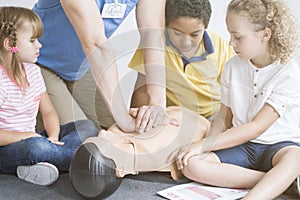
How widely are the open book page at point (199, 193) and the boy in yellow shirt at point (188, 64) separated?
26 cm

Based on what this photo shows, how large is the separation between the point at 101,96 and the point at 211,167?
1.17ft

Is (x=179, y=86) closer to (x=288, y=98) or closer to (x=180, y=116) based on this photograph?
(x=180, y=116)

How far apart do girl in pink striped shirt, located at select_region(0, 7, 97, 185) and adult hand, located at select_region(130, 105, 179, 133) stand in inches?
6.7

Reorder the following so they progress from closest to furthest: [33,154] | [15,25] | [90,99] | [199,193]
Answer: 1. [199,193]
2. [33,154]
3. [15,25]
4. [90,99]

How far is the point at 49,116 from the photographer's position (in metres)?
1.52

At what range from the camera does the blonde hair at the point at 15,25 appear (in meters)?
1.42

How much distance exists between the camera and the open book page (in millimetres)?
1187

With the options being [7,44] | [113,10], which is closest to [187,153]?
[113,10]

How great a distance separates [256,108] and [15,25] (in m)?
→ 0.73

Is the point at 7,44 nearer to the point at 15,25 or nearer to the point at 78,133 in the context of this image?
the point at 15,25

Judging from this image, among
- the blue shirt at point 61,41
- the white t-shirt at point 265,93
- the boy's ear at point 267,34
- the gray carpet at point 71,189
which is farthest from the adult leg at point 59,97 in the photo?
the boy's ear at point 267,34

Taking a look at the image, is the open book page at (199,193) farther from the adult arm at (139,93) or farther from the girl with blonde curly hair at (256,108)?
the adult arm at (139,93)

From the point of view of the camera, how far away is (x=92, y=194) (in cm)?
118

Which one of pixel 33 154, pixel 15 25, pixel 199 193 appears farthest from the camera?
pixel 15 25
